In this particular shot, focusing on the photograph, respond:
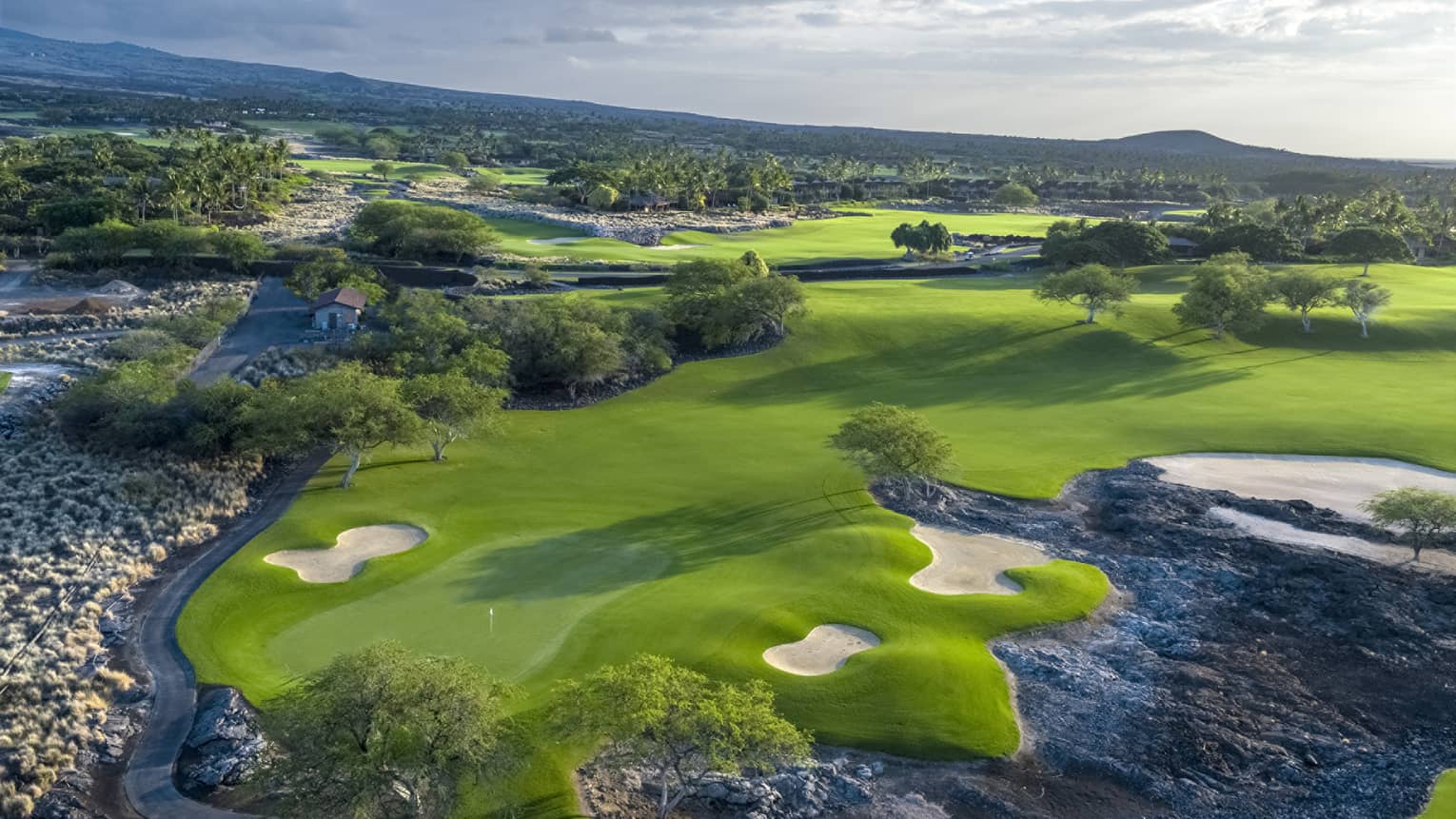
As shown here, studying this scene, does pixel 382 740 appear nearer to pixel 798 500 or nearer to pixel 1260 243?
pixel 798 500

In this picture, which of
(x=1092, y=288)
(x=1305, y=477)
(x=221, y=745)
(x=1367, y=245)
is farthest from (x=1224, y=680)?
(x=1367, y=245)

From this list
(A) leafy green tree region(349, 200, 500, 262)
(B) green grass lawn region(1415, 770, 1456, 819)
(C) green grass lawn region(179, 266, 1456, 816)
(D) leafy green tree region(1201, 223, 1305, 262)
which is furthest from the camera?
(D) leafy green tree region(1201, 223, 1305, 262)

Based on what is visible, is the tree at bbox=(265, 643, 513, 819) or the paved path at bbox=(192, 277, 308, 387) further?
the paved path at bbox=(192, 277, 308, 387)

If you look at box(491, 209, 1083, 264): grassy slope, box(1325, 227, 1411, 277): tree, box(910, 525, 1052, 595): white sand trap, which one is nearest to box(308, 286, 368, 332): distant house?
box(491, 209, 1083, 264): grassy slope

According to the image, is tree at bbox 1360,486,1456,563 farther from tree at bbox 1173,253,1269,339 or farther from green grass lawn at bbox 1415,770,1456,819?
tree at bbox 1173,253,1269,339

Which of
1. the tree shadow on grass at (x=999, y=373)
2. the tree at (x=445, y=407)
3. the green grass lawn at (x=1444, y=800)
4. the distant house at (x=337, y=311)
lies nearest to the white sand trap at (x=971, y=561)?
the green grass lawn at (x=1444, y=800)
